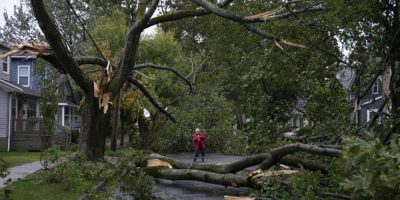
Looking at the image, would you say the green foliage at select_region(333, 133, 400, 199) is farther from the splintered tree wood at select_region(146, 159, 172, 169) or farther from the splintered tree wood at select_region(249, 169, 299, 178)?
the splintered tree wood at select_region(146, 159, 172, 169)

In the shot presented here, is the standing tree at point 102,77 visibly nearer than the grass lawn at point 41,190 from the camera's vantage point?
No

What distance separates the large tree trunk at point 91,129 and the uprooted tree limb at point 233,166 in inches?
59.0

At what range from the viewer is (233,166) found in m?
11.3

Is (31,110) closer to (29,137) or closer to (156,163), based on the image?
(29,137)

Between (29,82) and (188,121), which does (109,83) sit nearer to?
(188,121)

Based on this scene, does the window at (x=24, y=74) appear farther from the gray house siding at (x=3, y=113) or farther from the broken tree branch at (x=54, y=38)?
the broken tree branch at (x=54, y=38)

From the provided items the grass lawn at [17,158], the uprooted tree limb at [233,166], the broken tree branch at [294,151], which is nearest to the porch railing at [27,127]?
the grass lawn at [17,158]

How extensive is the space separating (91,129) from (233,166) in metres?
5.21

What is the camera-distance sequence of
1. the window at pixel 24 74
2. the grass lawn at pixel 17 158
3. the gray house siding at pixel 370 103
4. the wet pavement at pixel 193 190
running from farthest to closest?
the window at pixel 24 74, the grass lawn at pixel 17 158, the wet pavement at pixel 193 190, the gray house siding at pixel 370 103

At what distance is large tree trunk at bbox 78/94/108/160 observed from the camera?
1480 centimetres

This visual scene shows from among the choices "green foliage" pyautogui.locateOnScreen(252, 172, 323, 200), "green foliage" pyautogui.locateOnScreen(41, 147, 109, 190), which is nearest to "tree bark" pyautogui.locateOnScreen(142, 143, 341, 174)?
"green foliage" pyautogui.locateOnScreen(252, 172, 323, 200)

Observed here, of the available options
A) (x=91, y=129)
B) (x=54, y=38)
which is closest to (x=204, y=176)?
(x=91, y=129)

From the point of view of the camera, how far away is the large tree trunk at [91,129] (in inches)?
583

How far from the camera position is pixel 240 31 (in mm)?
12812
